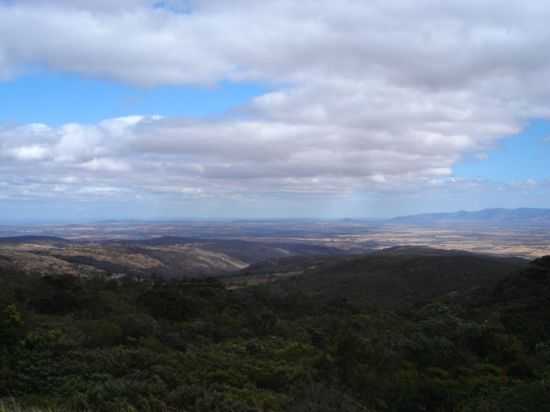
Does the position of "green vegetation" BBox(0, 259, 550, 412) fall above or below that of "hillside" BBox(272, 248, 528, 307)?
above

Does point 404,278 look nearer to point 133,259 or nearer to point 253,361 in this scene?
point 253,361

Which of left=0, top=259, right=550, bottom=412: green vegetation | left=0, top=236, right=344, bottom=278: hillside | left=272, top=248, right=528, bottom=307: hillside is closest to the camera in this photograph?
left=0, top=259, right=550, bottom=412: green vegetation

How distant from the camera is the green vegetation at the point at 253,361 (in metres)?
9.61

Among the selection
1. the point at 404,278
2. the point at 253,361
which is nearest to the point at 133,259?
the point at 404,278

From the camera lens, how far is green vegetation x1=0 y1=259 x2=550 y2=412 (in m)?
9.61

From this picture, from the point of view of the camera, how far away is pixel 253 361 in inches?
531

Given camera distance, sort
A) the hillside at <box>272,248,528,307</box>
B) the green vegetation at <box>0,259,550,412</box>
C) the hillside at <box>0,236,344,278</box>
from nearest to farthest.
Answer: the green vegetation at <box>0,259,550,412</box> < the hillside at <box>272,248,528,307</box> < the hillside at <box>0,236,344,278</box>

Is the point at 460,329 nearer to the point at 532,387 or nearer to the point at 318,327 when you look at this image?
the point at 318,327

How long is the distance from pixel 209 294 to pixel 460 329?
14.6 meters

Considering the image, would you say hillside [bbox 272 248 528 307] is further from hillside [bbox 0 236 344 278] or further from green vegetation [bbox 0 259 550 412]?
green vegetation [bbox 0 259 550 412]

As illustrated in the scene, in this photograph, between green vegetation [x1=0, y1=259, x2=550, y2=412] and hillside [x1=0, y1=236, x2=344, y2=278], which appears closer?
green vegetation [x1=0, y1=259, x2=550, y2=412]

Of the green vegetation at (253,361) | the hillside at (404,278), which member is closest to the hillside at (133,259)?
the hillside at (404,278)

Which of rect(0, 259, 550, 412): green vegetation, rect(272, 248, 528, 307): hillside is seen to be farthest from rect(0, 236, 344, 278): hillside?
rect(0, 259, 550, 412): green vegetation

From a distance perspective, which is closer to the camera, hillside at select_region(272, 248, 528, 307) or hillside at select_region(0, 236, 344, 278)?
hillside at select_region(272, 248, 528, 307)
